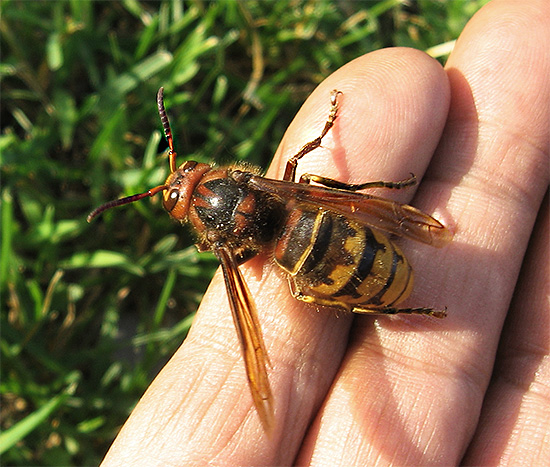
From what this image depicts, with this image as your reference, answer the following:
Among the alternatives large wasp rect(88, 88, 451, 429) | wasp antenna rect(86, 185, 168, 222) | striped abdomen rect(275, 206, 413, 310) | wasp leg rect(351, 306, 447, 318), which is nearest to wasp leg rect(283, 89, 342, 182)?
large wasp rect(88, 88, 451, 429)

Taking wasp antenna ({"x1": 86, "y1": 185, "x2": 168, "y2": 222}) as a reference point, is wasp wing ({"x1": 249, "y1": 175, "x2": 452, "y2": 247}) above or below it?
above

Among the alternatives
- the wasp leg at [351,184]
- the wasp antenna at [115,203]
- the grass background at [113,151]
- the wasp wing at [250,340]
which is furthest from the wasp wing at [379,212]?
the grass background at [113,151]

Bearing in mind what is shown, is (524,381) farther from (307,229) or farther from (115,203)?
(115,203)

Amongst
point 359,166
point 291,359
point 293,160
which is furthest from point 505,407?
point 293,160

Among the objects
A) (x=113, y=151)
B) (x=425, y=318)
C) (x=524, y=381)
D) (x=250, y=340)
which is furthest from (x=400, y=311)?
(x=113, y=151)

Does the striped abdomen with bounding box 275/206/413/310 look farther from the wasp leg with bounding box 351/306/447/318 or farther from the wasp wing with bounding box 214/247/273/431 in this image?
the wasp wing with bounding box 214/247/273/431

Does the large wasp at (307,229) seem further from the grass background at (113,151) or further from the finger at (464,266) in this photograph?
the grass background at (113,151)

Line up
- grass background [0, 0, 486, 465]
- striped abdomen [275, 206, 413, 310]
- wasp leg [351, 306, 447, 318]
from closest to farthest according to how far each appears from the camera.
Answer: striped abdomen [275, 206, 413, 310], wasp leg [351, 306, 447, 318], grass background [0, 0, 486, 465]

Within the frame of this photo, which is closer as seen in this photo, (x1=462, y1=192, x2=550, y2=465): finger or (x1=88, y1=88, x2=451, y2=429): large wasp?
(x1=88, y1=88, x2=451, y2=429): large wasp

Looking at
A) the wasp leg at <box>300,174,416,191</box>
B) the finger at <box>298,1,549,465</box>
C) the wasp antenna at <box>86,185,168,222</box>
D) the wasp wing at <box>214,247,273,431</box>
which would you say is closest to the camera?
the wasp wing at <box>214,247,273,431</box>
